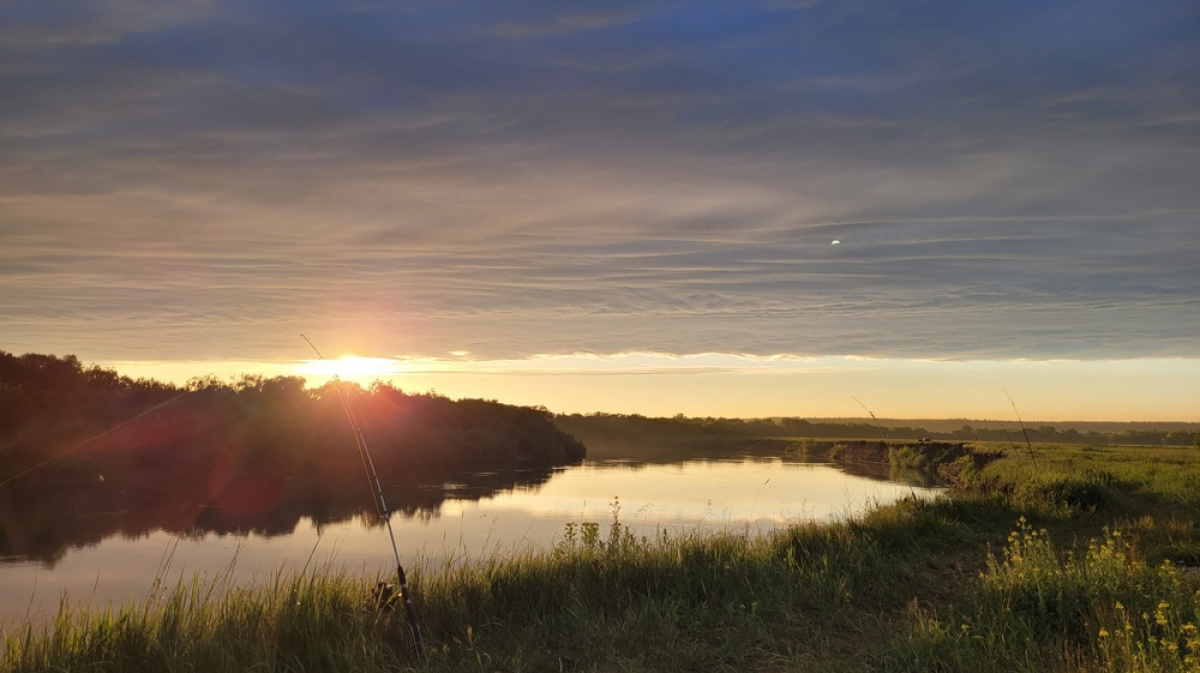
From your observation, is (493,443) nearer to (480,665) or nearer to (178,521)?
(178,521)

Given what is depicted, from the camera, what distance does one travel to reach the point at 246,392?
3231cm

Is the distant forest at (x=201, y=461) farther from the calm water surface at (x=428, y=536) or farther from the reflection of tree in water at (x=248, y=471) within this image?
the calm water surface at (x=428, y=536)

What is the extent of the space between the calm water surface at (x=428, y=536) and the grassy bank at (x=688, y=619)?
3.90 ft

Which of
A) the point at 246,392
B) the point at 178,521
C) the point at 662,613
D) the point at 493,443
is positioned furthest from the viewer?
the point at 493,443

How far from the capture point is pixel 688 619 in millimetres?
6793

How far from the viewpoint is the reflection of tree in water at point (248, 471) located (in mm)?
20141

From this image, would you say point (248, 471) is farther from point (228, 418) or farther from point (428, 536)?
point (428, 536)

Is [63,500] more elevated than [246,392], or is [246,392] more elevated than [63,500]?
[246,392]

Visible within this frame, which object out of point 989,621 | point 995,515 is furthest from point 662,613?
point 995,515

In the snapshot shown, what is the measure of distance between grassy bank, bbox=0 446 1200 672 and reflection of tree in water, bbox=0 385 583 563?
25.4ft

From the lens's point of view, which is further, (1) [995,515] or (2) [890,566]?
(1) [995,515]

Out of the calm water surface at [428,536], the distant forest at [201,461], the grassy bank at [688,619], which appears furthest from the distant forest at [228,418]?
the grassy bank at [688,619]

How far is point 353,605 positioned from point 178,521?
54.1 ft

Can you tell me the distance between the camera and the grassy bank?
5617 mm
